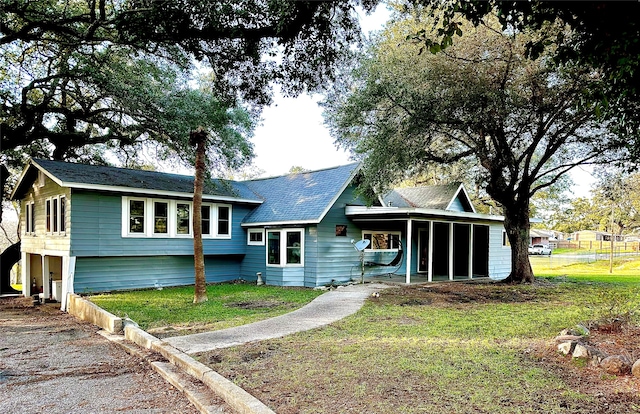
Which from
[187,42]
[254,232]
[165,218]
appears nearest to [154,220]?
[165,218]

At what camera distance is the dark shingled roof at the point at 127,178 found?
1290 cm

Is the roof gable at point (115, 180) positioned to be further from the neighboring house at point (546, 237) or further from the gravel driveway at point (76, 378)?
the neighboring house at point (546, 237)

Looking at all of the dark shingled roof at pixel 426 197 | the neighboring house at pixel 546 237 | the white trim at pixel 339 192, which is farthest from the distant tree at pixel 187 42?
the neighboring house at pixel 546 237

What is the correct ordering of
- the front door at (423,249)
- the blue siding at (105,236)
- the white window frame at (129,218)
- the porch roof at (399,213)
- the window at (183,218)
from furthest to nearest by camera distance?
the front door at (423,249) < the window at (183,218) < the porch roof at (399,213) < the white window frame at (129,218) < the blue siding at (105,236)

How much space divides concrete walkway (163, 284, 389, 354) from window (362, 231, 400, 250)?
5.03 meters

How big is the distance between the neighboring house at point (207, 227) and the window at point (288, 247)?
0.04 metres

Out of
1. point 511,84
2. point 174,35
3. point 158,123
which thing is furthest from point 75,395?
point 511,84

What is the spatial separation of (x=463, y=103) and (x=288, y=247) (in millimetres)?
7403

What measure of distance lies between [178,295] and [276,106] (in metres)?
7.36

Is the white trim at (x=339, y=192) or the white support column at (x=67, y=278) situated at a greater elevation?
the white trim at (x=339, y=192)

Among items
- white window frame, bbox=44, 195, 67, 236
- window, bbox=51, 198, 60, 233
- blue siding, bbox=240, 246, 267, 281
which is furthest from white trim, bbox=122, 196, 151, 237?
blue siding, bbox=240, 246, 267, 281

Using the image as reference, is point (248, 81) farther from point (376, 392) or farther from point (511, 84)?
point (511, 84)

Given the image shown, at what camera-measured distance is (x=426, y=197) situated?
18219 millimetres

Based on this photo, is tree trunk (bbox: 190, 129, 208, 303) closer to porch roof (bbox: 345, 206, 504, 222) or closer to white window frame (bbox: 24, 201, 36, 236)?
porch roof (bbox: 345, 206, 504, 222)
